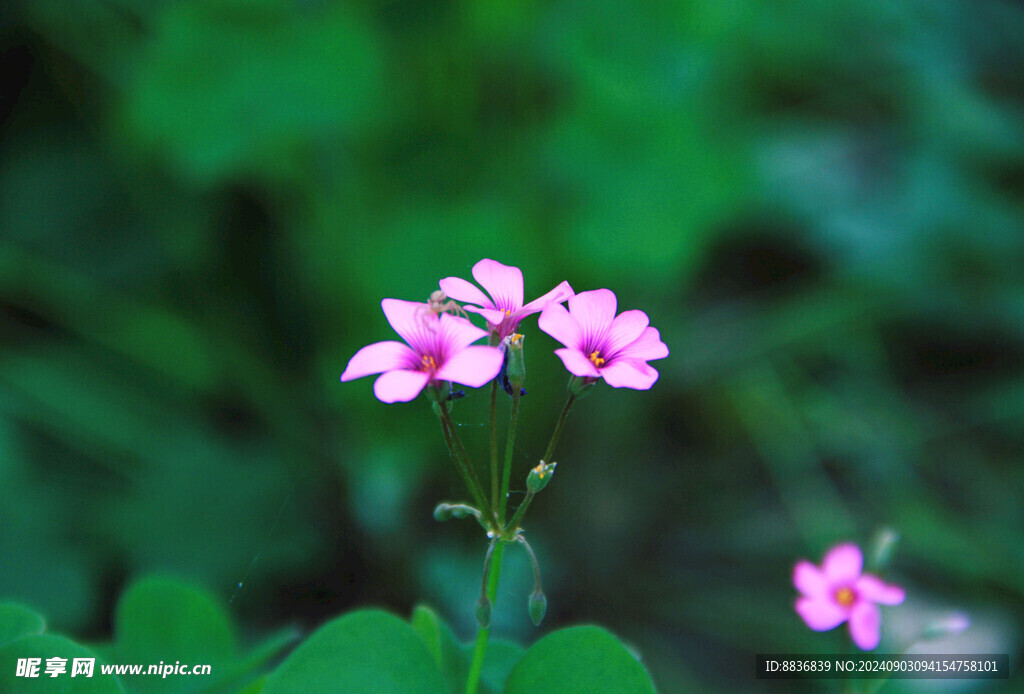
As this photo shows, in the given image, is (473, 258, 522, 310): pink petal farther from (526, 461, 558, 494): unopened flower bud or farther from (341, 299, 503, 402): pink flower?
(526, 461, 558, 494): unopened flower bud

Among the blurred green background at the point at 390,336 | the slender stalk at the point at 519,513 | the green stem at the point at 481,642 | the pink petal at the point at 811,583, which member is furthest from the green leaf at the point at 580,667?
the blurred green background at the point at 390,336

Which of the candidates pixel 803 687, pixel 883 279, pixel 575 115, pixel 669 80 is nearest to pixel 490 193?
pixel 575 115

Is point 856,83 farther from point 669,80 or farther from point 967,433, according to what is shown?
point 967,433

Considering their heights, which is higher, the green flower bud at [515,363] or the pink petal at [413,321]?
the pink petal at [413,321]

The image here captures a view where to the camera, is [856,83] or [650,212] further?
[856,83]

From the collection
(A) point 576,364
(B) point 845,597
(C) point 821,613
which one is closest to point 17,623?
(A) point 576,364

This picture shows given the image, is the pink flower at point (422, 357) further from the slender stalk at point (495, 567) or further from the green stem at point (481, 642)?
the green stem at point (481, 642)
